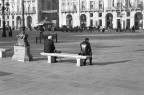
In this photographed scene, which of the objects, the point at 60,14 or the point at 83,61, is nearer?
the point at 83,61

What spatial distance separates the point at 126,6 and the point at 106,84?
56.0 metres

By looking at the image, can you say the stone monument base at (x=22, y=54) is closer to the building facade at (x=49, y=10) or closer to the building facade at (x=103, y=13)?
the building facade at (x=103, y=13)

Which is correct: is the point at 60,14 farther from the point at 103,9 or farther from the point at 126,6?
the point at 126,6

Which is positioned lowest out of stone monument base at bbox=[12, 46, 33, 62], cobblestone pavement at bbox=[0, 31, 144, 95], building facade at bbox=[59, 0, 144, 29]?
cobblestone pavement at bbox=[0, 31, 144, 95]

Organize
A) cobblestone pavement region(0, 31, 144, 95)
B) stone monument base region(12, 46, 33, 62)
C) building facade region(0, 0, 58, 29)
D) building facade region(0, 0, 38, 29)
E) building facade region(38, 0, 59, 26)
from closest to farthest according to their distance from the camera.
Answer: cobblestone pavement region(0, 31, 144, 95) → stone monument base region(12, 46, 33, 62) → building facade region(38, 0, 59, 26) → building facade region(0, 0, 58, 29) → building facade region(0, 0, 38, 29)

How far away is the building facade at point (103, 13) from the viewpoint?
62.1m

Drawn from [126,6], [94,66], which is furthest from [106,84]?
[126,6]

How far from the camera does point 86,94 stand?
773cm

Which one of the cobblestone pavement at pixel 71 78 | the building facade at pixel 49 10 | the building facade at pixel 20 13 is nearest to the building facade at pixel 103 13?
the building facade at pixel 49 10

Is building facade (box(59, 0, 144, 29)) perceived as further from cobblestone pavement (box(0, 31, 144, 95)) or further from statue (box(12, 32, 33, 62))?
cobblestone pavement (box(0, 31, 144, 95))

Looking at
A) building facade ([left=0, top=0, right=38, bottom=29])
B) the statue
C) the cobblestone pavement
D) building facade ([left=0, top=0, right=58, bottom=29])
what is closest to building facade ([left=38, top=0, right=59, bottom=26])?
building facade ([left=0, top=0, right=58, bottom=29])

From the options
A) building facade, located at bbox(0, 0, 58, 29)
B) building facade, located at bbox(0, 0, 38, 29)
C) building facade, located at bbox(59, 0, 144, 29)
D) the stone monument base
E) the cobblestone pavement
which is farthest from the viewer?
building facade, located at bbox(0, 0, 38, 29)

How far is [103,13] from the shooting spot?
6544 centimetres

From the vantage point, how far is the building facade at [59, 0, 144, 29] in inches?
2443
